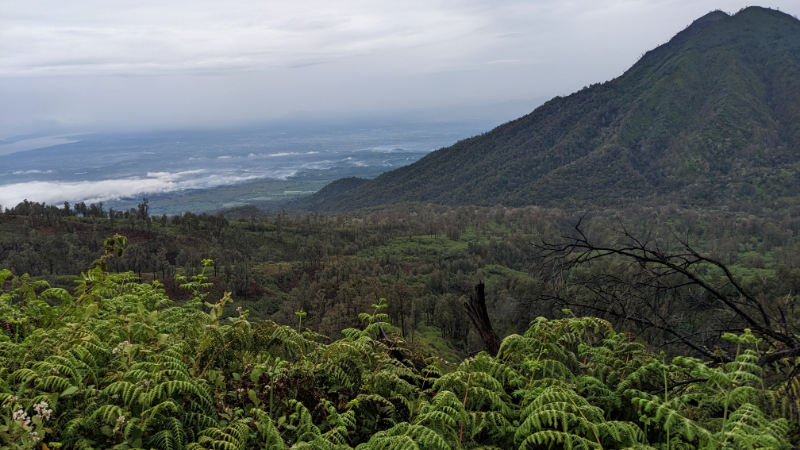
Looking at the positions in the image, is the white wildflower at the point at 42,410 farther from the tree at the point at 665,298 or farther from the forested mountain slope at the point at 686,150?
the forested mountain slope at the point at 686,150

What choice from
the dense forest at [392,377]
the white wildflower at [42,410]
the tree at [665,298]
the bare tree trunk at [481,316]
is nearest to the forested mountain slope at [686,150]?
the tree at [665,298]

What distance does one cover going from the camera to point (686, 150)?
6299 inches

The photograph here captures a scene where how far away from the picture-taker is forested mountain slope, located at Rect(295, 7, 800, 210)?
145 meters

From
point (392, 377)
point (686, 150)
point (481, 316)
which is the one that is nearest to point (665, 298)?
point (481, 316)

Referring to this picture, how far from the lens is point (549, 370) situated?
3.29 meters

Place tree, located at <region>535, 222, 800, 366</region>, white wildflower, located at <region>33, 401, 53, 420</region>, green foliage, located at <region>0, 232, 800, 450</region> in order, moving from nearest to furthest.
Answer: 1. white wildflower, located at <region>33, 401, 53, 420</region>
2. green foliage, located at <region>0, 232, 800, 450</region>
3. tree, located at <region>535, 222, 800, 366</region>

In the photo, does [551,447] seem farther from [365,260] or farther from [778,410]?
[365,260]

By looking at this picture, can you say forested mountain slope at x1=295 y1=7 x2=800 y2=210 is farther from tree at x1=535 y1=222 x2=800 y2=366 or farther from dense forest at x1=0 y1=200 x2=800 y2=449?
dense forest at x1=0 y1=200 x2=800 y2=449

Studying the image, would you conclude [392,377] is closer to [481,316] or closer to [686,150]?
[481,316]

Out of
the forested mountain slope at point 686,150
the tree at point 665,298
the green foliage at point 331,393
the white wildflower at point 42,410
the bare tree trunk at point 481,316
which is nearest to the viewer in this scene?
the white wildflower at point 42,410

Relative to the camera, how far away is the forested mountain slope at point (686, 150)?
145m

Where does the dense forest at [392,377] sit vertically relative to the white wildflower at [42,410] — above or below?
below

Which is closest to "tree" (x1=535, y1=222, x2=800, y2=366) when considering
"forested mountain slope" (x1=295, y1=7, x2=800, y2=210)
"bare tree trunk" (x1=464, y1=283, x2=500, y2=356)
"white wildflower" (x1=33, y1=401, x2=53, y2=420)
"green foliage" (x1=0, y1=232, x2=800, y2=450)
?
Answer: "green foliage" (x1=0, y1=232, x2=800, y2=450)

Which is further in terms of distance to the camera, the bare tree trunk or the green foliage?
the bare tree trunk
